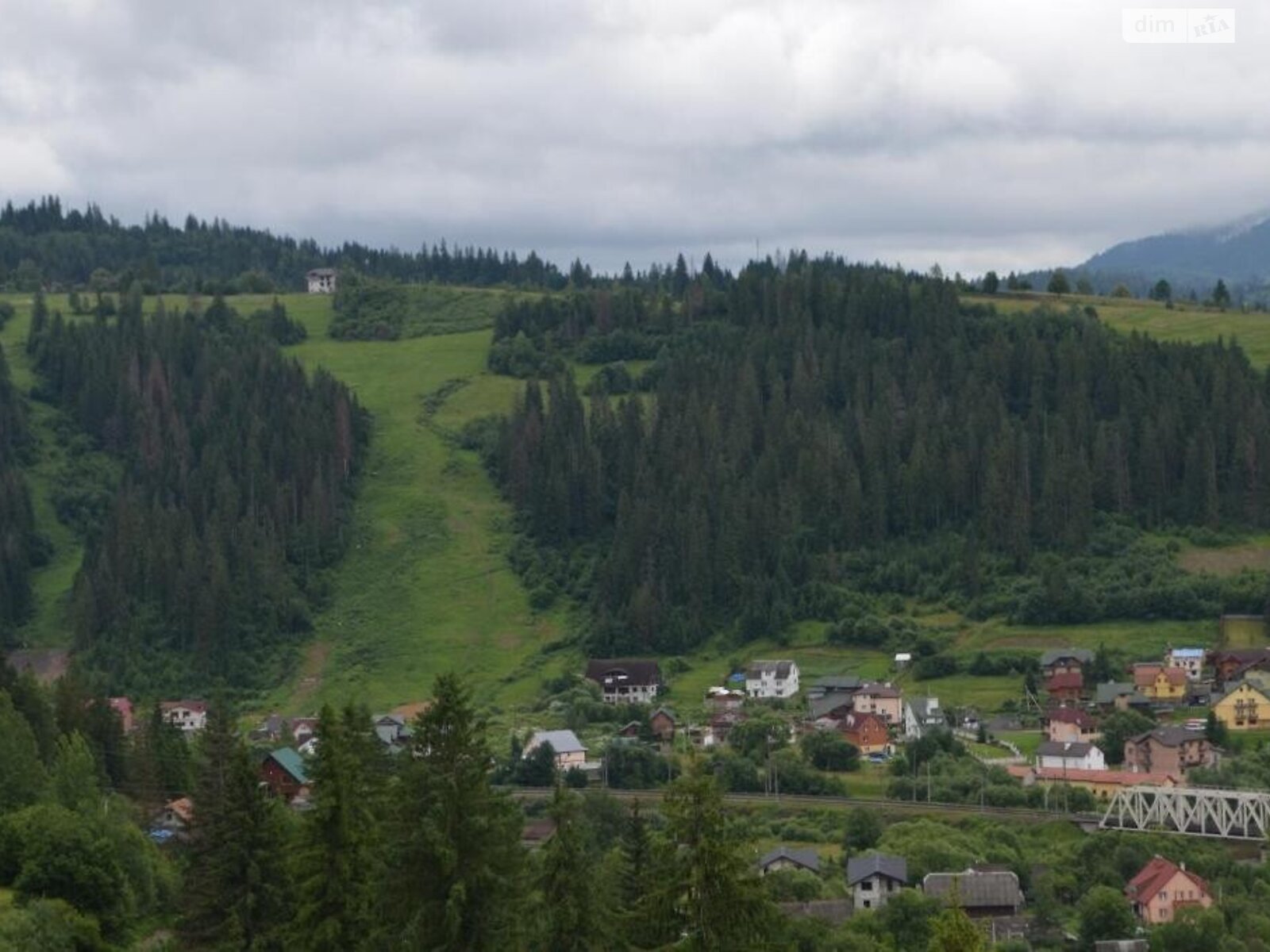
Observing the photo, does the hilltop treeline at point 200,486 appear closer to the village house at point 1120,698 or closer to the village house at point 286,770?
the village house at point 286,770

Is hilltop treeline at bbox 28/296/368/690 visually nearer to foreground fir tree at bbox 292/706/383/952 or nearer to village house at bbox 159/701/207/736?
village house at bbox 159/701/207/736

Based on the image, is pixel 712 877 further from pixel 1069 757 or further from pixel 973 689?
pixel 973 689

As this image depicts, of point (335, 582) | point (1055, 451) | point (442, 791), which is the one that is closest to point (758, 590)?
point (1055, 451)

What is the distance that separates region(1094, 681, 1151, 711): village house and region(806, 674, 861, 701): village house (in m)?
13.5

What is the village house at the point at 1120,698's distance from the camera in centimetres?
10688

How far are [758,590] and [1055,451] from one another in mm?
24117

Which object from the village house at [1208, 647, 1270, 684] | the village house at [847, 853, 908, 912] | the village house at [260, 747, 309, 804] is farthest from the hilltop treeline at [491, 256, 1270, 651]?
the village house at [847, 853, 908, 912]

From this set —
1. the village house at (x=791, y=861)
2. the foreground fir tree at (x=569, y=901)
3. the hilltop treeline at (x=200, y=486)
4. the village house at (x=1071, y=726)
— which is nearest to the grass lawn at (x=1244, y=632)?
the village house at (x=1071, y=726)

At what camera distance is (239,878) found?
36.2m

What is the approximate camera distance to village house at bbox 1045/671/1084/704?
4316 inches

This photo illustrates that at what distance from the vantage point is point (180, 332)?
183625 millimetres

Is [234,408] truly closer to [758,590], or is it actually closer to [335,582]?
[335,582]

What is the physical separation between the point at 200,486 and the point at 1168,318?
84.3 meters

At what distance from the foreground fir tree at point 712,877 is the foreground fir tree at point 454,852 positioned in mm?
2919
